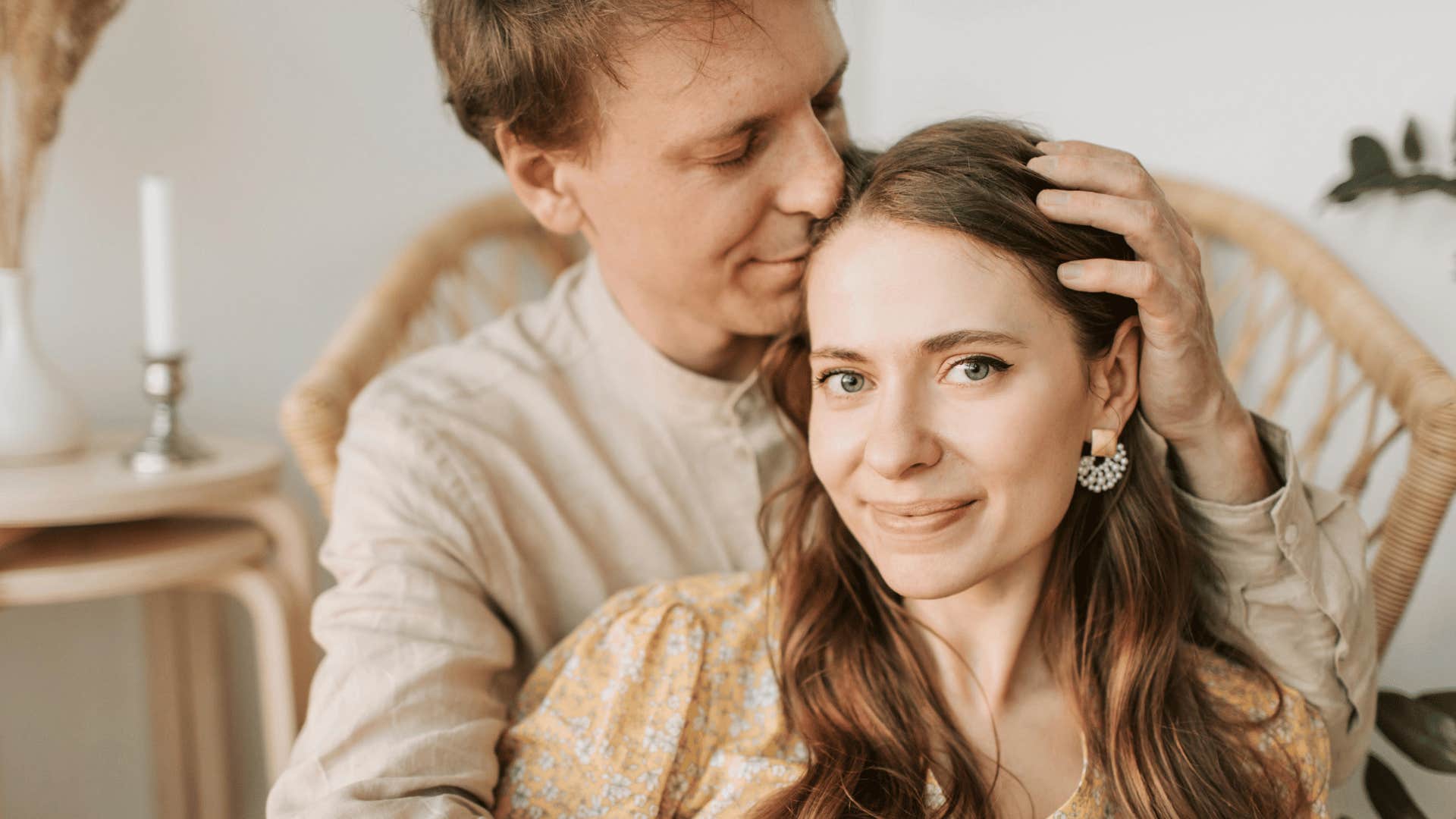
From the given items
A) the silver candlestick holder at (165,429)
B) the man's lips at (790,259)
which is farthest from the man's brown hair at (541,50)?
the silver candlestick holder at (165,429)

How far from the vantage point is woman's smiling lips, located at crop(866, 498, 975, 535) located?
96 cm

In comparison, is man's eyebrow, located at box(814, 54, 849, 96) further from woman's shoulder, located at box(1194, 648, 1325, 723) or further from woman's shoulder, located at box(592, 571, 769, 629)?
woman's shoulder, located at box(1194, 648, 1325, 723)

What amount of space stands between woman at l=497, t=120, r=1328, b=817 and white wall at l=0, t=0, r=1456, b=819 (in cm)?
78

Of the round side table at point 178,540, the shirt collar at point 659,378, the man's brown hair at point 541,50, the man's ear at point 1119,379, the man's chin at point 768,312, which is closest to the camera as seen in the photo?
the man's ear at point 1119,379

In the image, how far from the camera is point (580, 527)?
1.34 m

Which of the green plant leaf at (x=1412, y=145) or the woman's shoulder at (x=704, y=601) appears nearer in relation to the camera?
the woman's shoulder at (x=704, y=601)

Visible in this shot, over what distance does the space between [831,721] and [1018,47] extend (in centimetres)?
147

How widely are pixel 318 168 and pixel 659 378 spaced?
1.06m

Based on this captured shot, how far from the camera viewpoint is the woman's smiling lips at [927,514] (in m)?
0.96

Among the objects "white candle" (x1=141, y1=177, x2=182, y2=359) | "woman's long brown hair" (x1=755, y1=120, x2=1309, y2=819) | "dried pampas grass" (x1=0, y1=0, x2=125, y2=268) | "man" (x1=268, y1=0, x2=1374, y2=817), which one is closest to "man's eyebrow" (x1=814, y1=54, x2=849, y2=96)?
"man" (x1=268, y1=0, x2=1374, y2=817)

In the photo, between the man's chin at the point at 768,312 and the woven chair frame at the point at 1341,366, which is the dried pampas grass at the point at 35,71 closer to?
the man's chin at the point at 768,312

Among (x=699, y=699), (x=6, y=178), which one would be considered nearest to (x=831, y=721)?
(x=699, y=699)

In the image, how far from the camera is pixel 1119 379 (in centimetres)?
106

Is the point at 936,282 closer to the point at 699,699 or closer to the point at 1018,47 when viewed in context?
the point at 699,699
